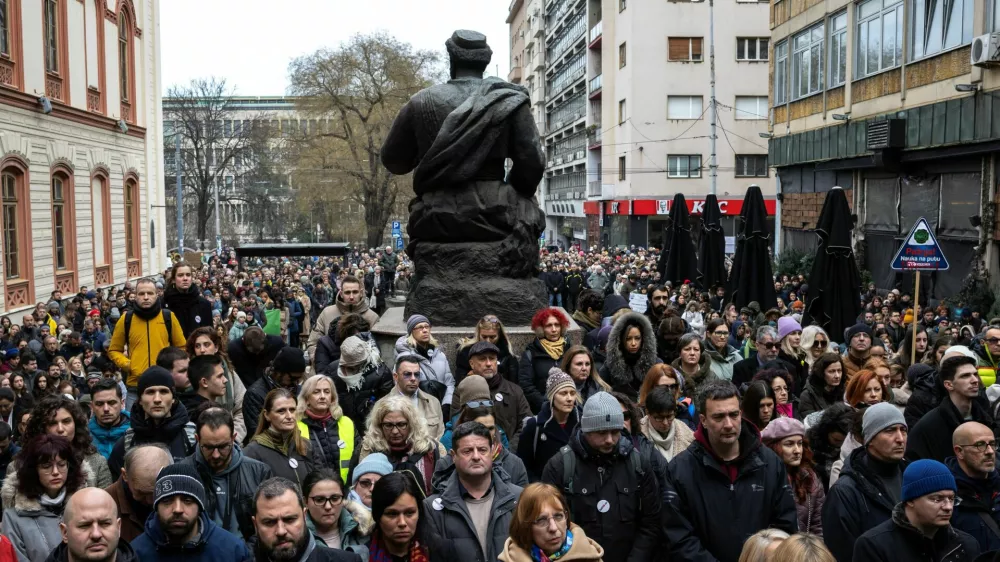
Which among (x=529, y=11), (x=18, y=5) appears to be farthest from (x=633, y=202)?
(x=529, y=11)

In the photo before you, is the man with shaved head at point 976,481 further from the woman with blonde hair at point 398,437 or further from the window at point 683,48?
the window at point 683,48

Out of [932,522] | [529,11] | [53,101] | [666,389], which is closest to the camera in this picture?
[932,522]

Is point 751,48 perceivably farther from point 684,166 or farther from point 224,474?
point 224,474

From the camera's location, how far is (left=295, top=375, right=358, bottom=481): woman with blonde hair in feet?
20.9

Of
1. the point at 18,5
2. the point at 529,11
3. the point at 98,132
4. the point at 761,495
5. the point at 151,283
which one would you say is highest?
the point at 529,11

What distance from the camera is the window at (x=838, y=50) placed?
2620 cm

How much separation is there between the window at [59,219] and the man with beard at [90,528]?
73.1ft

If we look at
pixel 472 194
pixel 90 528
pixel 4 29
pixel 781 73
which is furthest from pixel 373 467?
pixel 781 73

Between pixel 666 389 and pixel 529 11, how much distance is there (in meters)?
82.5

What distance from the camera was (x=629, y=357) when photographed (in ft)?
26.4

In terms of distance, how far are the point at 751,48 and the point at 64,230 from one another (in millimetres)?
32152

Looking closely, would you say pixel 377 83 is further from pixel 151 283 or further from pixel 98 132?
pixel 151 283

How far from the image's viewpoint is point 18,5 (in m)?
22.4

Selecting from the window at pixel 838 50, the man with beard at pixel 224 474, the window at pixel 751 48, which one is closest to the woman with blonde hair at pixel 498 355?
the man with beard at pixel 224 474
